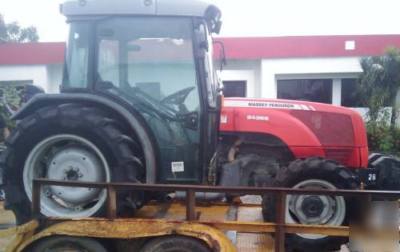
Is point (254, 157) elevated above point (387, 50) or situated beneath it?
situated beneath

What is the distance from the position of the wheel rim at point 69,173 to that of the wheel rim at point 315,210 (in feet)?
5.43

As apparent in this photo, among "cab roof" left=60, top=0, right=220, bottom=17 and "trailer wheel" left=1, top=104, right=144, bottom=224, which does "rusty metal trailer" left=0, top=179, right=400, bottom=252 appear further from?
"cab roof" left=60, top=0, right=220, bottom=17

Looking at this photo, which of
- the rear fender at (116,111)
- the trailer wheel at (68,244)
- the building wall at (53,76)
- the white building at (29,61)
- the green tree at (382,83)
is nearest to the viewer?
the trailer wheel at (68,244)

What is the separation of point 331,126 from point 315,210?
100cm

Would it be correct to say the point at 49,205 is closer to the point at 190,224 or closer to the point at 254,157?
the point at 190,224

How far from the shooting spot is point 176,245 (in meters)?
3.66

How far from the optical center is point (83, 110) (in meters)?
4.11

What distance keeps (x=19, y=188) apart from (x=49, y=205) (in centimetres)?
31


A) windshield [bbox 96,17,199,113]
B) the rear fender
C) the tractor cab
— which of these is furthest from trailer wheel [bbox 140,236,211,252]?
windshield [bbox 96,17,199,113]

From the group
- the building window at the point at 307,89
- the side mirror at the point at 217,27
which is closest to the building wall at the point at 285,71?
the building window at the point at 307,89

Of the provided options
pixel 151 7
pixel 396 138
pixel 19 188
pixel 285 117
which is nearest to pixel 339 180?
pixel 285 117

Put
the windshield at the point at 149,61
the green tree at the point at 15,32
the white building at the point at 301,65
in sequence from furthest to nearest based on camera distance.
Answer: the green tree at the point at 15,32 < the white building at the point at 301,65 < the windshield at the point at 149,61

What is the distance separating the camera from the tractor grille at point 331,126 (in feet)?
15.5

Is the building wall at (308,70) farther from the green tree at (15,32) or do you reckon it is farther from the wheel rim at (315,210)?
the green tree at (15,32)
